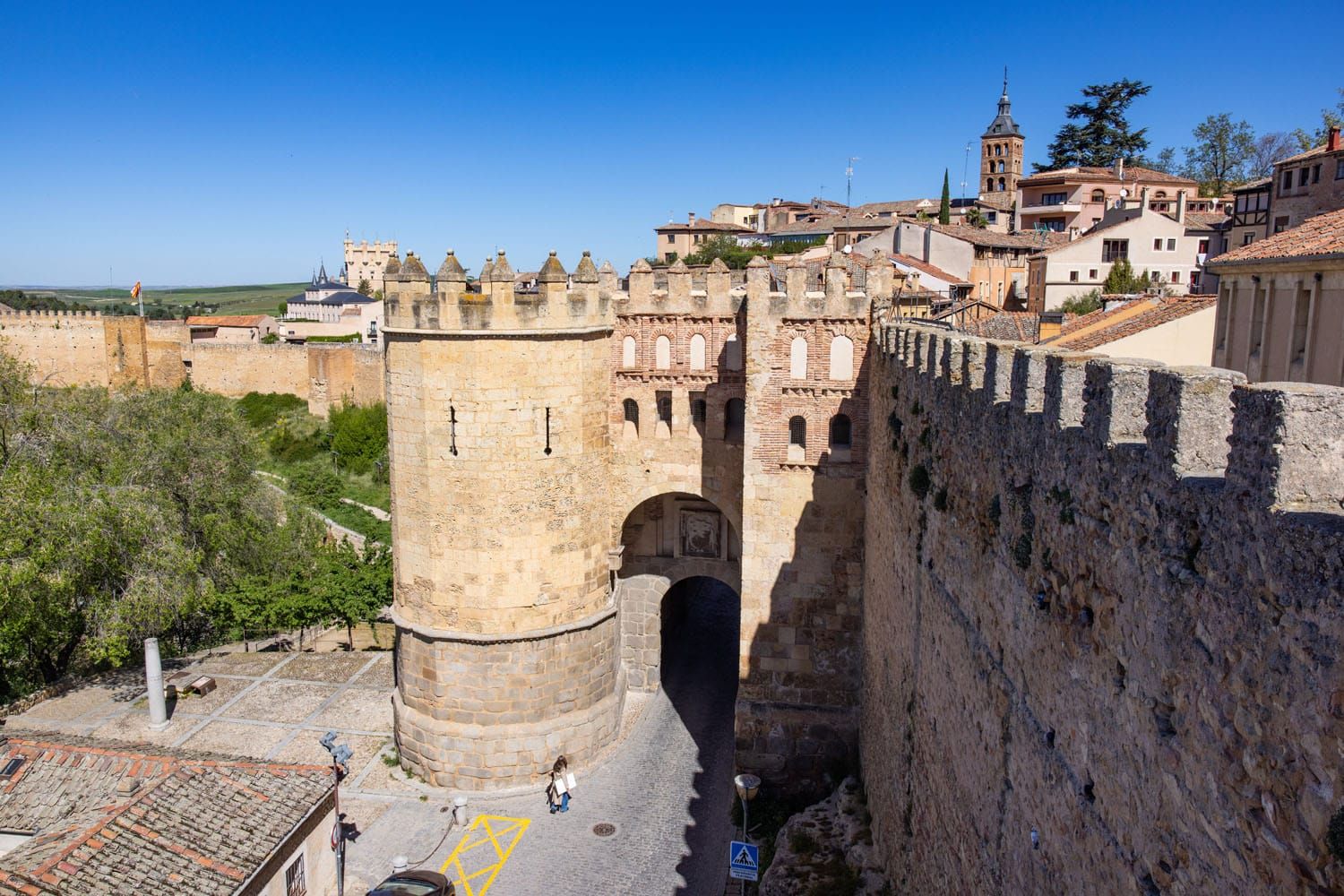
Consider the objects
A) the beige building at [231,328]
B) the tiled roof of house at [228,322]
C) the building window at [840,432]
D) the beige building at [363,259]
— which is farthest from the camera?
the beige building at [363,259]

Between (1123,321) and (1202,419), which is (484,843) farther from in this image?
(1123,321)

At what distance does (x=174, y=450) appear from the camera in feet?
69.8

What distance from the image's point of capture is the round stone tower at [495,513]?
13.9m

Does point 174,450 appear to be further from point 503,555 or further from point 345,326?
point 345,326

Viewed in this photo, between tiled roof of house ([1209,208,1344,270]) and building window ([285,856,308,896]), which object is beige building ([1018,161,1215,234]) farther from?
building window ([285,856,308,896])

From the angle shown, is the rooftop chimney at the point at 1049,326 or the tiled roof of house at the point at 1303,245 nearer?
the tiled roof of house at the point at 1303,245

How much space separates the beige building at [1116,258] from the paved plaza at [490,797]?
20.0 m

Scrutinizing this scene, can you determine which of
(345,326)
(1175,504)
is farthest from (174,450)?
(345,326)

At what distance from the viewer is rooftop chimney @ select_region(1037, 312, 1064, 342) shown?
691 inches

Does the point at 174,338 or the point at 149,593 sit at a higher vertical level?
the point at 174,338

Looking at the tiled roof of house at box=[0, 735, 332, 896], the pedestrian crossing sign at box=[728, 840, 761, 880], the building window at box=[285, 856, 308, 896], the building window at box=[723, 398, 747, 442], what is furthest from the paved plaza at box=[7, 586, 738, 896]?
the building window at box=[723, 398, 747, 442]

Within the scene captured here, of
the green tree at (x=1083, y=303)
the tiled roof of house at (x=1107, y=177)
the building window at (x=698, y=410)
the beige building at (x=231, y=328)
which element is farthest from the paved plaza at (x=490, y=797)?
the beige building at (x=231, y=328)

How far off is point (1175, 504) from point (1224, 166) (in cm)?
6544

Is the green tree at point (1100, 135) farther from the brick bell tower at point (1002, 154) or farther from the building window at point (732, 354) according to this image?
the building window at point (732, 354)
